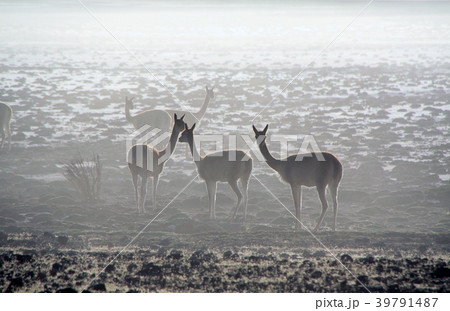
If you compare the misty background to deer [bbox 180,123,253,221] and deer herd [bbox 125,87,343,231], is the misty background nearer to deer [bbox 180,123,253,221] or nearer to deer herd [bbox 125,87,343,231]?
deer [bbox 180,123,253,221]

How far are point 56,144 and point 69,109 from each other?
241 inches

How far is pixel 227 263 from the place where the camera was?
10289 mm

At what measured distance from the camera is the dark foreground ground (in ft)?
30.6

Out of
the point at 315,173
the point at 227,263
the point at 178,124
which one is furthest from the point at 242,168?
the point at 227,263

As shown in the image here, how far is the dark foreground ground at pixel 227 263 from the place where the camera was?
9.32 meters

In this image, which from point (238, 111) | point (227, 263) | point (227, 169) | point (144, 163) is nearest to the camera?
point (227, 263)

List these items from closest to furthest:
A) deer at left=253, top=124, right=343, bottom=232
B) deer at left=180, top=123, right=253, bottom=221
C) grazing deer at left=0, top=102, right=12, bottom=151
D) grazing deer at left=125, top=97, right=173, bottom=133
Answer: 1. deer at left=253, top=124, right=343, bottom=232
2. deer at left=180, top=123, right=253, bottom=221
3. grazing deer at left=125, top=97, right=173, bottom=133
4. grazing deer at left=0, top=102, right=12, bottom=151

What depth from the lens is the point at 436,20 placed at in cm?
8925

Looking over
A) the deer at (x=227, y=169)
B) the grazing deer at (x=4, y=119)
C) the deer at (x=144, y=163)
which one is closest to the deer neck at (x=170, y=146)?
the deer at (x=144, y=163)

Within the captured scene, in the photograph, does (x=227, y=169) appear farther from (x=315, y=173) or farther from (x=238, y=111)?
(x=238, y=111)

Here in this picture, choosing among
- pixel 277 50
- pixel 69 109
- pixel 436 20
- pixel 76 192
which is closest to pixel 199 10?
pixel 436 20

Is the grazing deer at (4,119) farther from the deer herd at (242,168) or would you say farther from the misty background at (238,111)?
the deer herd at (242,168)

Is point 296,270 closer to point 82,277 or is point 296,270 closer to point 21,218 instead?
point 82,277

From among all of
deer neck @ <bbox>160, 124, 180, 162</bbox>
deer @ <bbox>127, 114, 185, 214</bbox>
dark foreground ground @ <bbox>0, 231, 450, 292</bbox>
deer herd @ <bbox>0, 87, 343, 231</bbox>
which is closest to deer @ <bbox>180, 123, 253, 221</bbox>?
deer herd @ <bbox>0, 87, 343, 231</bbox>
